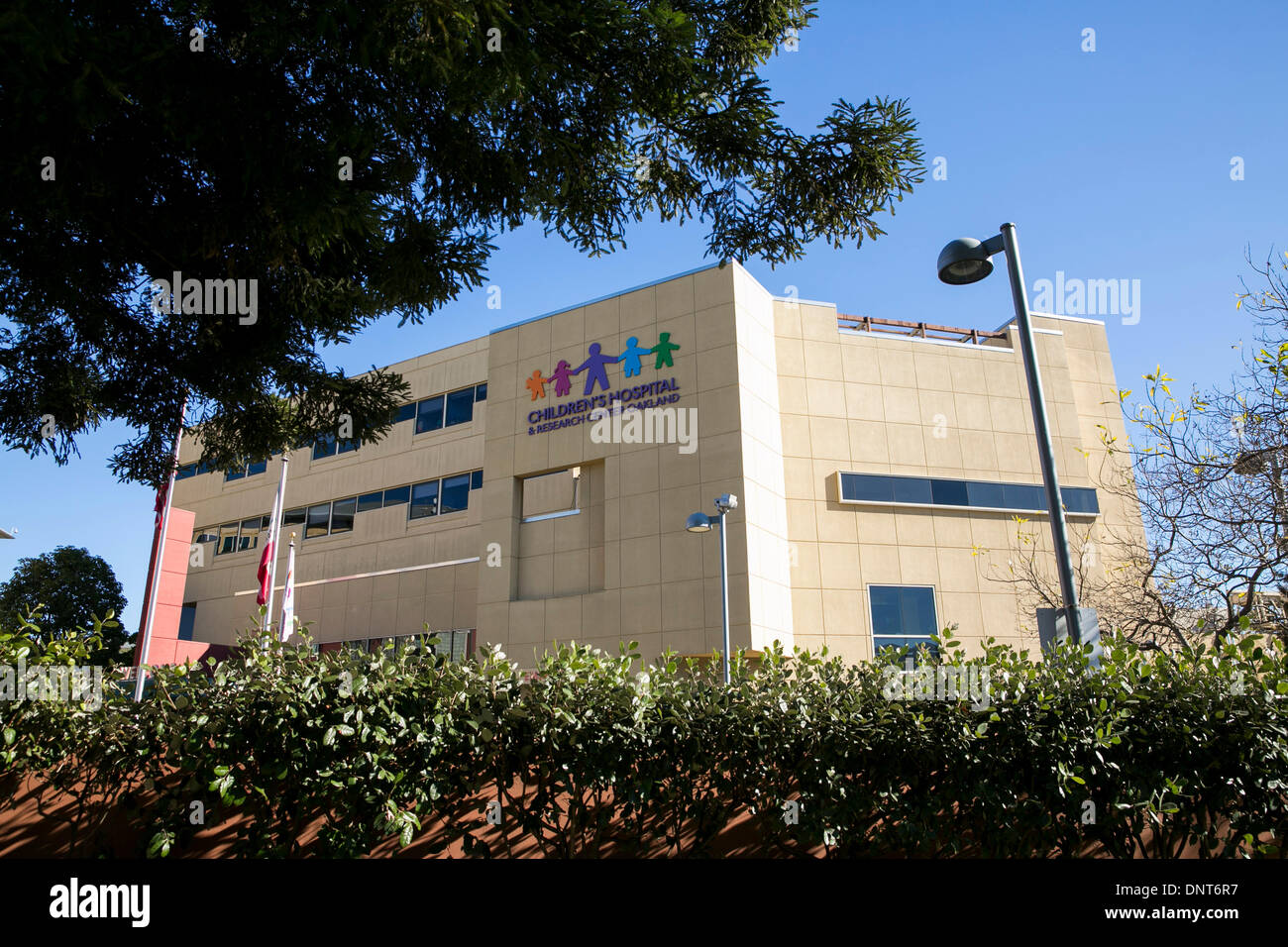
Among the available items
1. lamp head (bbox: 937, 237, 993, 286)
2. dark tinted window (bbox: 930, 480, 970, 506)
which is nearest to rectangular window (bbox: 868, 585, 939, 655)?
dark tinted window (bbox: 930, 480, 970, 506)

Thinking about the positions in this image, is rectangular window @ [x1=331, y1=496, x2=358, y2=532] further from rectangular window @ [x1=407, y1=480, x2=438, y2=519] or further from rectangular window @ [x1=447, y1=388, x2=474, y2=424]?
rectangular window @ [x1=447, y1=388, x2=474, y2=424]

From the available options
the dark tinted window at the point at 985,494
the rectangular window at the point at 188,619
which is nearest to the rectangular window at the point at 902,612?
the dark tinted window at the point at 985,494

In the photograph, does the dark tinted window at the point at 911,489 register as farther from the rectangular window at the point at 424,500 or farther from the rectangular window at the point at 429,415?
the rectangular window at the point at 429,415

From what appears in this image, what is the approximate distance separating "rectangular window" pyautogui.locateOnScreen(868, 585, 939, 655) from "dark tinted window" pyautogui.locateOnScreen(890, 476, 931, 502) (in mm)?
2972

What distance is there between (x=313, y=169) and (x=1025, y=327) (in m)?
6.42

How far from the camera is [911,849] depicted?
528cm

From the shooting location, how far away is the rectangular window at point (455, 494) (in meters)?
31.4

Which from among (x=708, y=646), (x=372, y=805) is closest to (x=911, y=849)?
(x=372, y=805)

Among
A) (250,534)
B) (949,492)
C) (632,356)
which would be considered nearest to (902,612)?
(949,492)

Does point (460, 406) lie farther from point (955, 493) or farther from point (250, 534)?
point (955, 493)

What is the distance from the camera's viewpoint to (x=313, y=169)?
19.4ft
